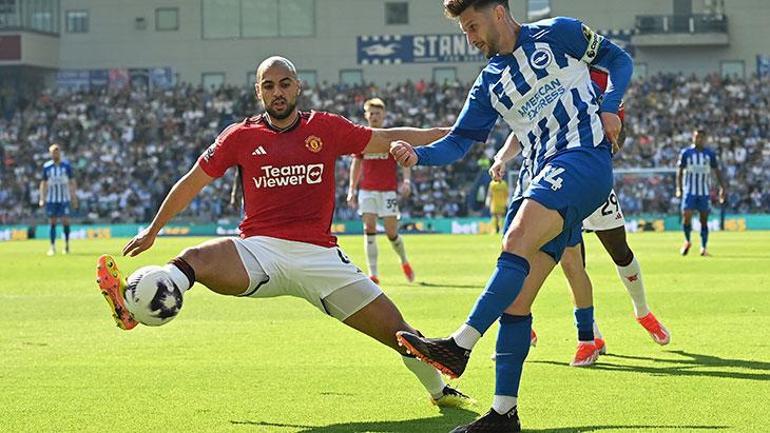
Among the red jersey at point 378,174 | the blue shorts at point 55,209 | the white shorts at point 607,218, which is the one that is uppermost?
the red jersey at point 378,174

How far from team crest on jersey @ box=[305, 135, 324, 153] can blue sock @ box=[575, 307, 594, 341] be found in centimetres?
293

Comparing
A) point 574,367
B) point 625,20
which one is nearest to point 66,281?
point 574,367

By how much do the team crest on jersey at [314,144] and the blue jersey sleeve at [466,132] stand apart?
2.24ft

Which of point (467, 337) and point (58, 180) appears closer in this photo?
point (467, 337)

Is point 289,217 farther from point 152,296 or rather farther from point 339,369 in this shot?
point 339,369

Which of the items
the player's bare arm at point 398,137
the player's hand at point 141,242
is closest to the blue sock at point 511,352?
the player's bare arm at point 398,137

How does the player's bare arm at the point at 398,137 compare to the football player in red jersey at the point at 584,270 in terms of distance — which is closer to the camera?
the player's bare arm at the point at 398,137

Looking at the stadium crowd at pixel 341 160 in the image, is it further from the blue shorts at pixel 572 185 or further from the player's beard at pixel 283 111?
the blue shorts at pixel 572 185

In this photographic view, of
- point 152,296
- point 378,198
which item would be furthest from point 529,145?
point 378,198

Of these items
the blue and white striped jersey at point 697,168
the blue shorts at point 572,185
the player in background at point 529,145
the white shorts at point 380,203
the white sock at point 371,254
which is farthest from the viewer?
the blue and white striped jersey at point 697,168

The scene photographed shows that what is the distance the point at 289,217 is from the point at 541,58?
1.85 m

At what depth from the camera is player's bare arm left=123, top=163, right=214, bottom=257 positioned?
7.71 m

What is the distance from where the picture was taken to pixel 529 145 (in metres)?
7.08

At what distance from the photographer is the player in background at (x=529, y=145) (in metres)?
6.39
